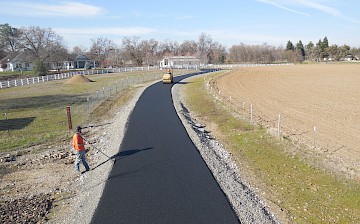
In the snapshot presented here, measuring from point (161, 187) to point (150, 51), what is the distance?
154354mm

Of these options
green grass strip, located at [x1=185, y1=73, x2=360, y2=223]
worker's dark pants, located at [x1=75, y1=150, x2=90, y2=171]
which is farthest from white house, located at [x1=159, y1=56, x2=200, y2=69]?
worker's dark pants, located at [x1=75, y1=150, x2=90, y2=171]

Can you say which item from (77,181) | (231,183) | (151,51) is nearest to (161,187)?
(231,183)

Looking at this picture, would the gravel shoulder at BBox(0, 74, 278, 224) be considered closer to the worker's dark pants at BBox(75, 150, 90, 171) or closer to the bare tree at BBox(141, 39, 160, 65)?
the worker's dark pants at BBox(75, 150, 90, 171)

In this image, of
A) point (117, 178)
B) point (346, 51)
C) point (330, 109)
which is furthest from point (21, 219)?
point (346, 51)

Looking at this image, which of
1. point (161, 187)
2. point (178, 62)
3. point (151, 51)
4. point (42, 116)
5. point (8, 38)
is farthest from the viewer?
point (151, 51)

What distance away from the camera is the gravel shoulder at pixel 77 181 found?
30.9 feet

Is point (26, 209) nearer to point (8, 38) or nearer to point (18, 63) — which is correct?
point (18, 63)

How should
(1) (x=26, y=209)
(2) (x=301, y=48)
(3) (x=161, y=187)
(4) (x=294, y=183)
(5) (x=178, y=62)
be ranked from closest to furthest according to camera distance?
(1) (x=26, y=209) < (3) (x=161, y=187) < (4) (x=294, y=183) < (5) (x=178, y=62) < (2) (x=301, y=48)

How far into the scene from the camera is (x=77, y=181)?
39.2 feet

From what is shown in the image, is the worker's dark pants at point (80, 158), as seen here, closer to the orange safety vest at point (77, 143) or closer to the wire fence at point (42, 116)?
the orange safety vest at point (77, 143)

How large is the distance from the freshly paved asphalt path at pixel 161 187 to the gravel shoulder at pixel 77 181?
36cm

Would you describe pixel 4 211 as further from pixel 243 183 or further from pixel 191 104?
pixel 191 104

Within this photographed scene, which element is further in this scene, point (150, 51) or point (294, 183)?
point (150, 51)

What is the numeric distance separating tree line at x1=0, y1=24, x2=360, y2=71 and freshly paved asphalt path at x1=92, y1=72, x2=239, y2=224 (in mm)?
93825
